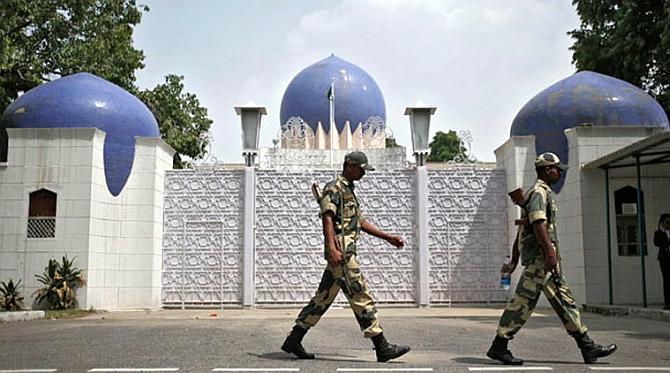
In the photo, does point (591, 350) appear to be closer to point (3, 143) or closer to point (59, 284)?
point (59, 284)

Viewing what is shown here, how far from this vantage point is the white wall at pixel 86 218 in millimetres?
13281

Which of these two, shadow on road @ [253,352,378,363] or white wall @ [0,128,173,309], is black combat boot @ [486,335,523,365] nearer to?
shadow on road @ [253,352,378,363]

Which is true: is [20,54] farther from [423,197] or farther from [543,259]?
[543,259]

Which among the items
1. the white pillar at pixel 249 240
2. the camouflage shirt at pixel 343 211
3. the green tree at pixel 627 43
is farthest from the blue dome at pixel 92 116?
the green tree at pixel 627 43

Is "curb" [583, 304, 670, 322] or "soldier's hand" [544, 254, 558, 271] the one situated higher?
"soldier's hand" [544, 254, 558, 271]

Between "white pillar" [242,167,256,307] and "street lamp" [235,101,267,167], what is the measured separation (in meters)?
0.65

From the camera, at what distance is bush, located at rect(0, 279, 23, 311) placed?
12.8 m

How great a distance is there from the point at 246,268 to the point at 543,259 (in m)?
9.22

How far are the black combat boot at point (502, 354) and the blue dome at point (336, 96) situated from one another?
15184 millimetres

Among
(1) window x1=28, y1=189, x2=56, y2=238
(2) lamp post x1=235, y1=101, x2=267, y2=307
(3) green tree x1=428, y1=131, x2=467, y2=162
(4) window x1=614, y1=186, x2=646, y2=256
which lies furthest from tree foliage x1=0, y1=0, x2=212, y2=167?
(3) green tree x1=428, y1=131, x2=467, y2=162

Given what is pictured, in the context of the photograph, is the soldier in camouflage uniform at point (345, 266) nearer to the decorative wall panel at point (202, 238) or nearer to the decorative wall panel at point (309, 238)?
the decorative wall panel at point (309, 238)

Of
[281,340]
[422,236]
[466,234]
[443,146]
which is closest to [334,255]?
[281,340]

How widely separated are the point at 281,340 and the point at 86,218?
691 centimetres

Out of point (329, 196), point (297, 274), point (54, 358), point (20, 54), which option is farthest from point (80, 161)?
point (329, 196)
